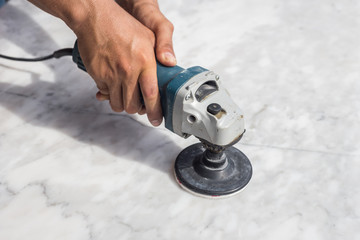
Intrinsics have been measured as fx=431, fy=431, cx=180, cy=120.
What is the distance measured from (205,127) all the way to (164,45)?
259 millimetres

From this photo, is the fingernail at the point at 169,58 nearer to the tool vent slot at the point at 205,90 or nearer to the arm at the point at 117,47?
the arm at the point at 117,47

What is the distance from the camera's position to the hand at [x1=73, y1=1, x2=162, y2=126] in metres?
1.02

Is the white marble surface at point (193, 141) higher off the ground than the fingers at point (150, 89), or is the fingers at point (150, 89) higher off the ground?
the fingers at point (150, 89)

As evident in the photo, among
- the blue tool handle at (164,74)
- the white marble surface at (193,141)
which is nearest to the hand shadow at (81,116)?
the white marble surface at (193,141)

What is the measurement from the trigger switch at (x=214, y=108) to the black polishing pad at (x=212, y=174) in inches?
7.2

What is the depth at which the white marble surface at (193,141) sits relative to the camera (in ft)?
3.22

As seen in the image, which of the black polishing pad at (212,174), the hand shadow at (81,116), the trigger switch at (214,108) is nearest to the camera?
the trigger switch at (214,108)

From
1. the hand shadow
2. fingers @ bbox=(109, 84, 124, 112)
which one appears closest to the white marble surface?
the hand shadow

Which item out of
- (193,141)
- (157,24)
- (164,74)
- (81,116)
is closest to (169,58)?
(164,74)

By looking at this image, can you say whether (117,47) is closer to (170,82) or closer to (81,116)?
(170,82)

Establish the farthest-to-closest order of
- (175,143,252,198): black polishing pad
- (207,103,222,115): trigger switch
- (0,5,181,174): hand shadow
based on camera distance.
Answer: (0,5,181,174): hand shadow → (175,143,252,198): black polishing pad → (207,103,222,115): trigger switch

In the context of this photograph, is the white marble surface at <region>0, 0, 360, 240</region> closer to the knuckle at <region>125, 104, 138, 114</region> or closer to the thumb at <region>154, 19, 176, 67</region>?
the knuckle at <region>125, 104, 138, 114</region>

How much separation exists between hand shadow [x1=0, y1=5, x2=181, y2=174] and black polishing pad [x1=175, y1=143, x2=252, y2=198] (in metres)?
0.06

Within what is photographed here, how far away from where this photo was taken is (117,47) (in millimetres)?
1023
